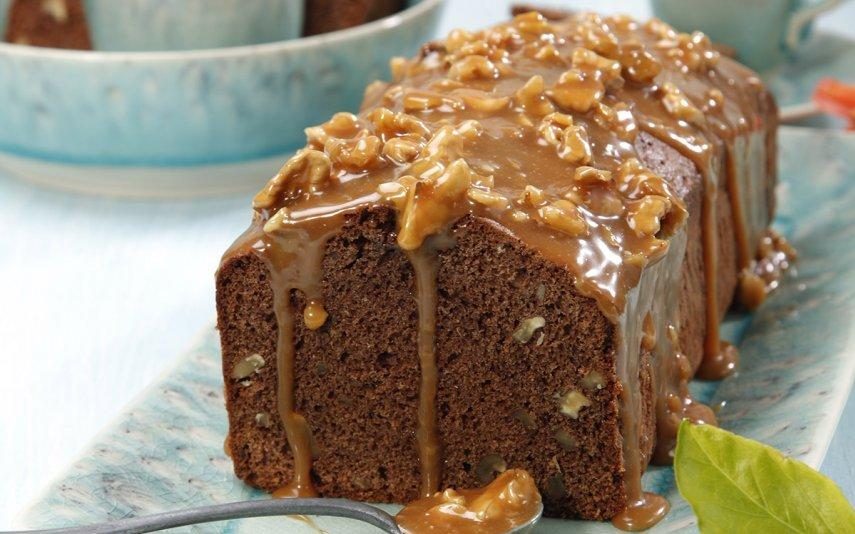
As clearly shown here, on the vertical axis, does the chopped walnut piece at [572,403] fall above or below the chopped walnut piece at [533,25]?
below

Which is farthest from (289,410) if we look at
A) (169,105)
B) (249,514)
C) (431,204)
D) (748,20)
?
(748,20)

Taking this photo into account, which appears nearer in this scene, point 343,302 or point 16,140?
point 343,302

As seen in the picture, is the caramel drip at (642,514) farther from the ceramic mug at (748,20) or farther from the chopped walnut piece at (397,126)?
the ceramic mug at (748,20)

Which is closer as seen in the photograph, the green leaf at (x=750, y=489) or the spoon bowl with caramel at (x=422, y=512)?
the green leaf at (x=750, y=489)

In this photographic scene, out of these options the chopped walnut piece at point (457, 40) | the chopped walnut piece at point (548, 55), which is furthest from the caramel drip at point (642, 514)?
the chopped walnut piece at point (457, 40)

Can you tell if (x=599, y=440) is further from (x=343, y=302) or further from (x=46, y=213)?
(x=46, y=213)

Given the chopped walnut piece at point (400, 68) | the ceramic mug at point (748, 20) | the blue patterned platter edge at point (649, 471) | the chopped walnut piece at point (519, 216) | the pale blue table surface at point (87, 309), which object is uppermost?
the chopped walnut piece at point (519, 216)

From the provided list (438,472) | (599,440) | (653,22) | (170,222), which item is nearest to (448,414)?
(438,472)
